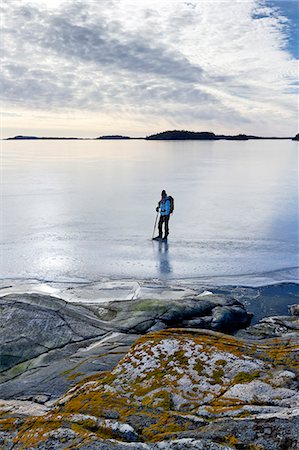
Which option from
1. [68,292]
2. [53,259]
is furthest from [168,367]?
[53,259]

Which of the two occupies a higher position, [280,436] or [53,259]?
[280,436]

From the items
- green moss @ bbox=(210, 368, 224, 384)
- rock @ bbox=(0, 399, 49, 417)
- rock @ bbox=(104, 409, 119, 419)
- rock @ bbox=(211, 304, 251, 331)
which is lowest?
rock @ bbox=(211, 304, 251, 331)

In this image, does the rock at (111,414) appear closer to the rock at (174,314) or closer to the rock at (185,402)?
the rock at (185,402)

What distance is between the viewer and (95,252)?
16.3 meters

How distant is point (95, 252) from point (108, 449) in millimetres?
13456

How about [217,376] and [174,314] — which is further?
[174,314]

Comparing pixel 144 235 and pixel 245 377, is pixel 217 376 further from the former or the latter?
pixel 144 235

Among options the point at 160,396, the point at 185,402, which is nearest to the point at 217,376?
the point at 185,402

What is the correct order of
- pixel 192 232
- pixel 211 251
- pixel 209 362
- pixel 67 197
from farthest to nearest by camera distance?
pixel 67 197 < pixel 192 232 < pixel 211 251 < pixel 209 362

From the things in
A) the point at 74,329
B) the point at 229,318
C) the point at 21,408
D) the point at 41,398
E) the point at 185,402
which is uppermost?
the point at 185,402

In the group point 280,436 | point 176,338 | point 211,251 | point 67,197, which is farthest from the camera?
point 67,197

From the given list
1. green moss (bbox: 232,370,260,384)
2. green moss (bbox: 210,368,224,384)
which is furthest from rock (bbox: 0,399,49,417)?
green moss (bbox: 232,370,260,384)

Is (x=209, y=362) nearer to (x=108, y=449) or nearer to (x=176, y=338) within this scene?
(x=176, y=338)

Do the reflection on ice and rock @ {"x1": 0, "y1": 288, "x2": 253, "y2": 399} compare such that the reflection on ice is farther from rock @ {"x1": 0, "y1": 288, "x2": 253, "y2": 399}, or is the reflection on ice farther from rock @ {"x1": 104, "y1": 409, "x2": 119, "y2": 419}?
rock @ {"x1": 104, "y1": 409, "x2": 119, "y2": 419}
